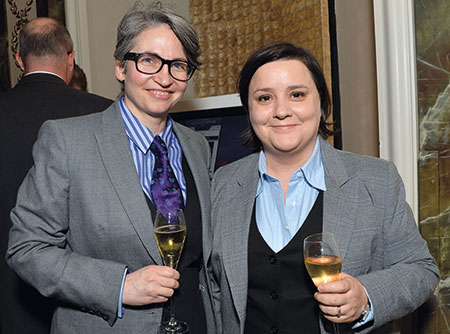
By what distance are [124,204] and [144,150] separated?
0.78 ft

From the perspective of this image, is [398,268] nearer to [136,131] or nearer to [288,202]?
[288,202]

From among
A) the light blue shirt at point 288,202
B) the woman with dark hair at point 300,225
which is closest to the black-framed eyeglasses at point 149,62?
the woman with dark hair at point 300,225

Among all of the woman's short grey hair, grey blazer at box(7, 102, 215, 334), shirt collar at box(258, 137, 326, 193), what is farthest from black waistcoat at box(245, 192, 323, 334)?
the woman's short grey hair

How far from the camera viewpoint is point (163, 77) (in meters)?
1.73

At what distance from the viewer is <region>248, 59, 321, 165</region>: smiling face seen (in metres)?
1.64

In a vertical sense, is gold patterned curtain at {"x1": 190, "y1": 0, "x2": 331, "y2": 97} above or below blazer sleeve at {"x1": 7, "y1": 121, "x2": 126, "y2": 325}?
above

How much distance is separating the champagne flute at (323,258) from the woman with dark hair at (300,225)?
5.2 inches

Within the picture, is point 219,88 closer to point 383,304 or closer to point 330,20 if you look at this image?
point 330,20

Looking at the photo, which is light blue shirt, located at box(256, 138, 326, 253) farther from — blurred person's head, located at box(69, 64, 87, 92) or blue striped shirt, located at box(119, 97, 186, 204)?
blurred person's head, located at box(69, 64, 87, 92)

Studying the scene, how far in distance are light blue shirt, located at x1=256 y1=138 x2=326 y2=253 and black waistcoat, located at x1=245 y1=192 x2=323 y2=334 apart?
32 mm

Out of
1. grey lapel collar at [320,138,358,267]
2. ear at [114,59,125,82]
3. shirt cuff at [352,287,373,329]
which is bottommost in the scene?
shirt cuff at [352,287,373,329]

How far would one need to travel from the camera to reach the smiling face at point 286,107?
164 cm

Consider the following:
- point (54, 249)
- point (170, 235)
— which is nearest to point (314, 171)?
Result: point (170, 235)

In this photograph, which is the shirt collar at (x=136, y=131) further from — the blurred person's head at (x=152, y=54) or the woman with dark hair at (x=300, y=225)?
the woman with dark hair at (x=300, y=225)
